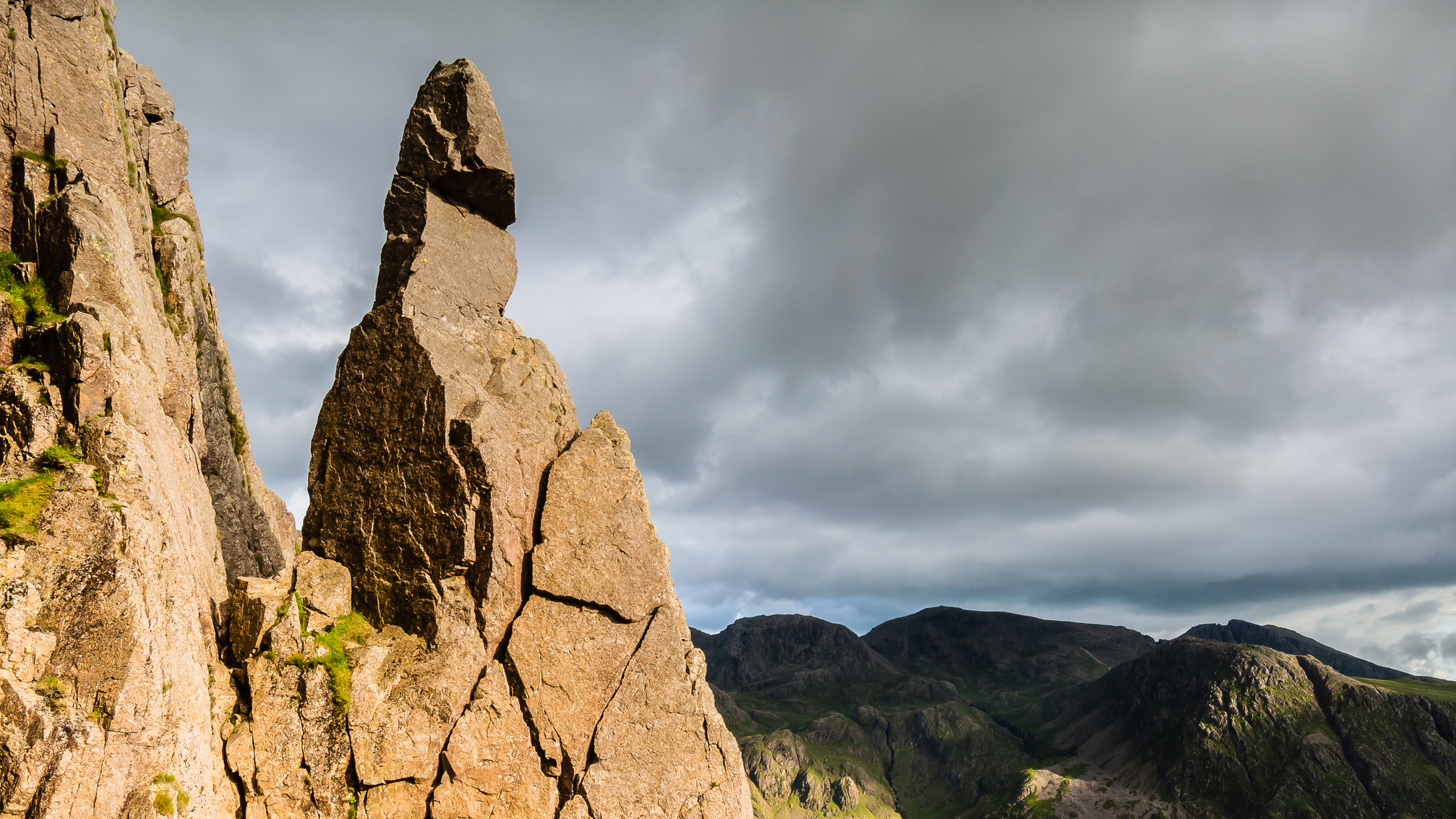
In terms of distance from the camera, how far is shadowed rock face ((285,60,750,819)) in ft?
72.1

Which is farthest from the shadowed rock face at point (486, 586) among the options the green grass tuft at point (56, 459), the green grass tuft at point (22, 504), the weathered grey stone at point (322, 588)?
the green grass tuft at point (56, 459)

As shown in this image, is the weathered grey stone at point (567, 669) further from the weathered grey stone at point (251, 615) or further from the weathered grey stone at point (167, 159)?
the weathered grey stone at point (167, 159)

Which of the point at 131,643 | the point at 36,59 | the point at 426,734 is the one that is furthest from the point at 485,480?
the point at 36,59

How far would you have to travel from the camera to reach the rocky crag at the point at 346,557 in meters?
17.1

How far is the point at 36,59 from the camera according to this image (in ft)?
96.3

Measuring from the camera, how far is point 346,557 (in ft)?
82.0

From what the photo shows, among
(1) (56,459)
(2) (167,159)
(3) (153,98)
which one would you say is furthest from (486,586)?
(3) (153,98)

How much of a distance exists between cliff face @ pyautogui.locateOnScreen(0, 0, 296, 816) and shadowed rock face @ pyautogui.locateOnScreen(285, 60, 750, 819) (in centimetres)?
343

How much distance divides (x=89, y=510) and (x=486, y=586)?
33.0 feet

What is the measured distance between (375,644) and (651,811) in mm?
9815

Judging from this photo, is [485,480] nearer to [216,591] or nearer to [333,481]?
[333,481]

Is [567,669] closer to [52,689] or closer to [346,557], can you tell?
[346,557]

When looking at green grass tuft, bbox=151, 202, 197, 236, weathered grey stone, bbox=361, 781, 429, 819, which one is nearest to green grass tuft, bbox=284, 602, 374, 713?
weathered grey stone, bbox=361, 781, 429, 819

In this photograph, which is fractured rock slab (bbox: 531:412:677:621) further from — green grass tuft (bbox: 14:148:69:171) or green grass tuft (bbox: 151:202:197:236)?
green grass tuft (bbox: 151:202:197:236)
